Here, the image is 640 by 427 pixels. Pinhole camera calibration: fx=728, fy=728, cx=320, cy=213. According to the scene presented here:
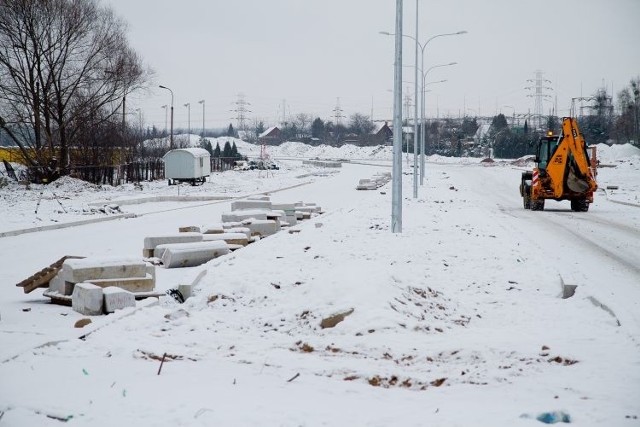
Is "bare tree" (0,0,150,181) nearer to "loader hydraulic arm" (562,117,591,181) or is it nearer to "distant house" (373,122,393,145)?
"loader hydraulic arm" (562,117,591,181)

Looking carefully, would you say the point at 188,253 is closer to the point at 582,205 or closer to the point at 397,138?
the point at 397,138

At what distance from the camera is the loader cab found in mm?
29234

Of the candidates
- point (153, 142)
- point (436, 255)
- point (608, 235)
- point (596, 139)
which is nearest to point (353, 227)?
point (436, 255)

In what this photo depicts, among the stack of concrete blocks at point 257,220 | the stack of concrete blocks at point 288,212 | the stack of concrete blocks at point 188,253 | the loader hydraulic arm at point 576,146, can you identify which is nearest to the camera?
the stack of concrete blocks at point 188,253

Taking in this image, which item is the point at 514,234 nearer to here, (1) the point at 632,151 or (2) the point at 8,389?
(2) the point at 8,389

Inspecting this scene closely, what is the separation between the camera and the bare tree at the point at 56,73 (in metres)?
43.2

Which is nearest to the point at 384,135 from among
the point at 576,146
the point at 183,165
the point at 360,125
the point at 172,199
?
the point at 360,125

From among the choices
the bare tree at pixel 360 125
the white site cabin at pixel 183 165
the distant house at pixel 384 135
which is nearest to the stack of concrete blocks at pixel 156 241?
the white site cabin at pixel 183 165

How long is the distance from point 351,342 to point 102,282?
455 centimetres

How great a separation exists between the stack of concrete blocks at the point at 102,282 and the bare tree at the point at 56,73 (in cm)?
3458

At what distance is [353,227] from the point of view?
1942cm

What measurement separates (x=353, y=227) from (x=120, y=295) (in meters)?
10.1

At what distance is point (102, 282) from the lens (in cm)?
1087

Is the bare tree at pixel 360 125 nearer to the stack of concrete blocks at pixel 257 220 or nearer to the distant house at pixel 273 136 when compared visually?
the distant house at pixel 273 136
